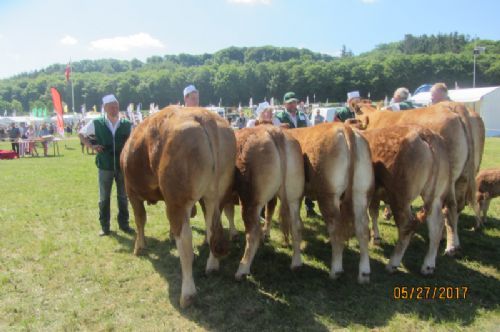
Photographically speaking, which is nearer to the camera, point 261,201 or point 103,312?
point 103,312

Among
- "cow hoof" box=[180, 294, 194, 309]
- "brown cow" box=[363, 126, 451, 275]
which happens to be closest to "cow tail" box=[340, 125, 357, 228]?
"brown cow" box=[363, 126, 451, 275]

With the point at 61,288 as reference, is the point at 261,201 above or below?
above

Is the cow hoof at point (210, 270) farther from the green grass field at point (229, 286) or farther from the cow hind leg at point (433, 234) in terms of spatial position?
the cow hind leg at point (433, 234)

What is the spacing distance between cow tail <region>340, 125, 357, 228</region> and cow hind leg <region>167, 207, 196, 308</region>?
190 centimetres

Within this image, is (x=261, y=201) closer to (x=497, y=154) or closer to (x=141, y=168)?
(x=141, y=168)

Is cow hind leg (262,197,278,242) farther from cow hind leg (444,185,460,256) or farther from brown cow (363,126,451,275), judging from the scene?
cow hind leg (444,185,460,256)

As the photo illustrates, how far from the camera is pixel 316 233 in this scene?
6.97m

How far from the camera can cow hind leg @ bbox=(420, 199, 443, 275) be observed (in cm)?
514

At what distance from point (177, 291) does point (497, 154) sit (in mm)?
15518

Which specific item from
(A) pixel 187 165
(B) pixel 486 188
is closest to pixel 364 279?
(A) pixel 187 165

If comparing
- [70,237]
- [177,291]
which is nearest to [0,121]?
[70,237]
